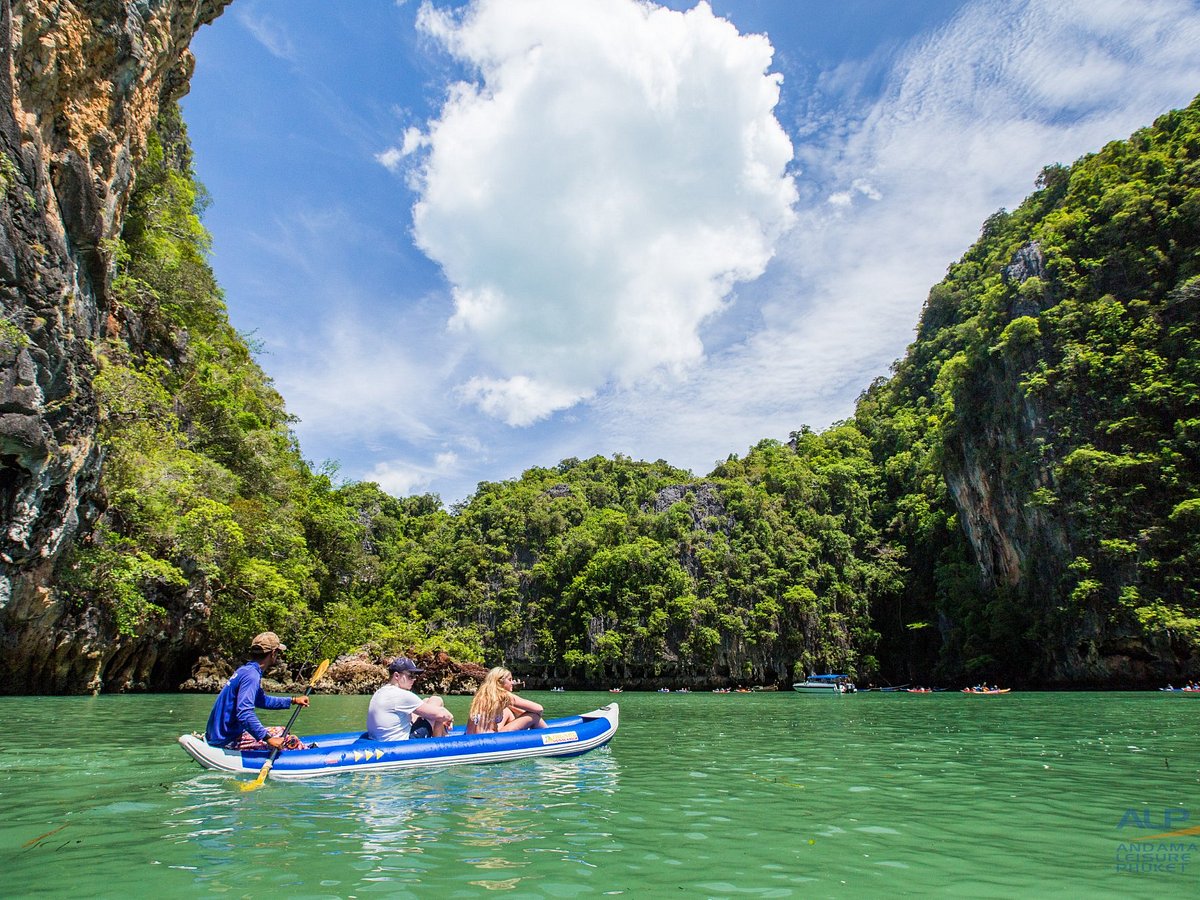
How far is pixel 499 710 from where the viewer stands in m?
8.07

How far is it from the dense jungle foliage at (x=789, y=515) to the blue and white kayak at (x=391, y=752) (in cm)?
1146

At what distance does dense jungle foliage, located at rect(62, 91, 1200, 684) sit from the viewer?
21016mm

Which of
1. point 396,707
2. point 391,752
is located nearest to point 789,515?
point 396,707

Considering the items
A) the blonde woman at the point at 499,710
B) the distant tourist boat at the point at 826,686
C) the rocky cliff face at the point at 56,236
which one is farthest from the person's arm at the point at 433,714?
the distant tourist boat at the point at 826,686

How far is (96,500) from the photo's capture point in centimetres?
1504

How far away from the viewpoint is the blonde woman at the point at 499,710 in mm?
7930

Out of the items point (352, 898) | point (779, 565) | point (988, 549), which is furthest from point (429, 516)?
point (352, 898)

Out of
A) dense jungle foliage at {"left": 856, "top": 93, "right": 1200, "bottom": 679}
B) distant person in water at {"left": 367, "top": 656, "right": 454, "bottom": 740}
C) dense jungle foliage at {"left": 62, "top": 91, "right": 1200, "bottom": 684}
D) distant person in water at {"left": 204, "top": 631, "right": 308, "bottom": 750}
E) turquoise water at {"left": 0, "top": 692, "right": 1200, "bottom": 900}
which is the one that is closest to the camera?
turquoise water at {"left": 0, "top": 692, "right": 1200, "bottom": 900}

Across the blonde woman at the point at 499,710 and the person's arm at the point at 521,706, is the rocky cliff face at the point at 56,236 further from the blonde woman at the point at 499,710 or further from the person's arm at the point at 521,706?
the person's arm at the point at 521,706

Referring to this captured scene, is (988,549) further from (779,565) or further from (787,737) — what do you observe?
(787,737)

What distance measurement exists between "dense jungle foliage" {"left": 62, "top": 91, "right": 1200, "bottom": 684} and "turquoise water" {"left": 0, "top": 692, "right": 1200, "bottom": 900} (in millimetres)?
12499

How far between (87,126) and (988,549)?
41459 mm

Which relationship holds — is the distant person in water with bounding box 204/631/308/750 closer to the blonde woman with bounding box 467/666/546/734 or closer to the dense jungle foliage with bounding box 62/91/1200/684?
the blonde woman with bounding box 467/666/546/734

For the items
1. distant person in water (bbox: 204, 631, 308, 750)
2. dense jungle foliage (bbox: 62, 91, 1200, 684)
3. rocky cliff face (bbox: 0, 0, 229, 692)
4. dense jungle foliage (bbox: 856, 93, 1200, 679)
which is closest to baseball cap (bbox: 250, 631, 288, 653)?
distant person in water (bbox: 204, 631, 308, 750)
